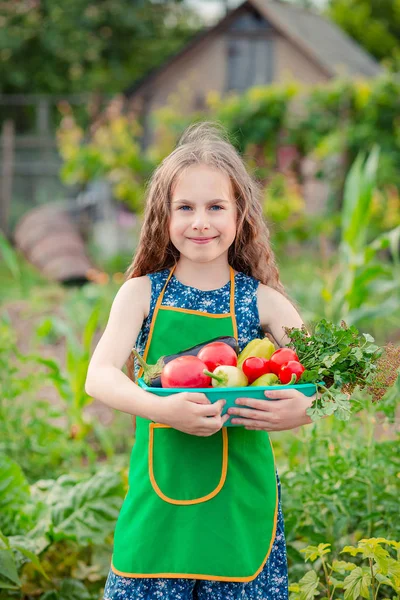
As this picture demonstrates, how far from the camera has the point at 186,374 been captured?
4.99ft

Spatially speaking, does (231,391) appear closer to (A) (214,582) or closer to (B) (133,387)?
(B) (133,387)

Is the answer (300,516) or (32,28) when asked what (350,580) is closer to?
(300,516)

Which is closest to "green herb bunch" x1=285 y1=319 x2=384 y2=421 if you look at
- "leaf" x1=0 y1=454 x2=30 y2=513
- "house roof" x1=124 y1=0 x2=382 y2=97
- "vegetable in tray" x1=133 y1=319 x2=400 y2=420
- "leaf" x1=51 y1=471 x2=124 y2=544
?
"vegetable in tray" x1=133 y1=319 x2=400 y2=420

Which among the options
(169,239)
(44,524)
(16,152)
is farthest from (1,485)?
(16,152)

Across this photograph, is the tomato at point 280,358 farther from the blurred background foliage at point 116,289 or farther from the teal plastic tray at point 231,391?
the blurred background foliage at point 116,289

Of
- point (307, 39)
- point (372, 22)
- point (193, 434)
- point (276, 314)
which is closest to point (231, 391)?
point (193, 434)

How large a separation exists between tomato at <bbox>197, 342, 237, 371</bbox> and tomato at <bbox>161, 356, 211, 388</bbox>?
0.03 m

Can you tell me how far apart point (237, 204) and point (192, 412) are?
1.93 ft

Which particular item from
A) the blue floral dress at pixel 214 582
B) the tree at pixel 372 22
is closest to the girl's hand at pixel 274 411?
the blue floral dress at pixel 214 582

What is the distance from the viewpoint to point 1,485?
250 centimetres

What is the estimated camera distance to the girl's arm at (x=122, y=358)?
1591 millimetres

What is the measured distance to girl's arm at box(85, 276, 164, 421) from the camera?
1.59 meters

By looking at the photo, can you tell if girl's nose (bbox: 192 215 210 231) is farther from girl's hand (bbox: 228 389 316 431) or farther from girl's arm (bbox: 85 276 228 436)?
girl's hand (bbox: 228 389 316 431)

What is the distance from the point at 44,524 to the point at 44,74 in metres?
18.7
